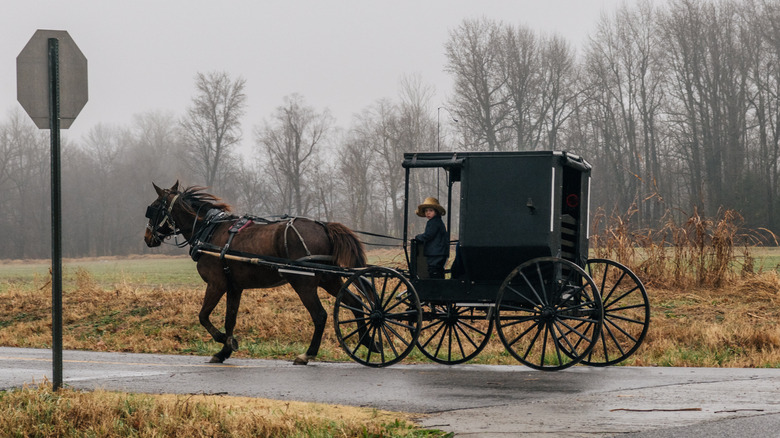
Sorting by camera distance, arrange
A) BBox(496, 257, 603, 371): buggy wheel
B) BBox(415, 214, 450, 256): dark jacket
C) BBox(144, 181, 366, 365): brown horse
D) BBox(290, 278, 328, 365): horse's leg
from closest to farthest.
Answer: BBox(496, 257, 603, 371): buggy wheel < BBox(415, 214, 450, 256): dark jacket < BBox(290, 278, 328, 365): horse's leg < BBox(144, 181, 366, 365): brown horse

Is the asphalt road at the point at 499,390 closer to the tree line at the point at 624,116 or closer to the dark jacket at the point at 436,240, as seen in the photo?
the dark jacket at the point at 436,240

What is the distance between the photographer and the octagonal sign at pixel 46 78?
24.0 feet

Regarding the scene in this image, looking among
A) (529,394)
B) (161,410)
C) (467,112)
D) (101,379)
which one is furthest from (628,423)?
(467,112)

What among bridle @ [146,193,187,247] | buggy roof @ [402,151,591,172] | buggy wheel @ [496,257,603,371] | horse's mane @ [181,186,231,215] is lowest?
buggy wheel @ [496,257,603,371]

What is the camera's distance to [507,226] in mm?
9844

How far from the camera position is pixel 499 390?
8.41m

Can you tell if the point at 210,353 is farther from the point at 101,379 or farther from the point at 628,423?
the point at 628,423

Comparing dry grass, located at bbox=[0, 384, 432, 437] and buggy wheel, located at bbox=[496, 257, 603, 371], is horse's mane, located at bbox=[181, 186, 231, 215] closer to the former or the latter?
buggy wheel, located at bbox=[496, 257, 603, 371]

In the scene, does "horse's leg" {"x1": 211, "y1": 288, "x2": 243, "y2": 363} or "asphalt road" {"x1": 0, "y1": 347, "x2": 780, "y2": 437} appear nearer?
"asphalt road" {"x1": 0, "y1": 347, "x2": 780, "y2": 437}

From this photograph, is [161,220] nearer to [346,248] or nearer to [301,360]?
[346,248]

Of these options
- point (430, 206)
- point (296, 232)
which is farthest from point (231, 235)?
point (430, 206)

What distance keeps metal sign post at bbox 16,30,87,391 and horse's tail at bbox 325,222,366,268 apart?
4749 mm

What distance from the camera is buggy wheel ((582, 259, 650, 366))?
10097 millimetres

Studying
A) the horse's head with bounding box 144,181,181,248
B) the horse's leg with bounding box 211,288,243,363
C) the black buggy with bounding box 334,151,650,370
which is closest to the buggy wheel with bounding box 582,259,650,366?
the black buggy with bounding box 334,151,650,370
